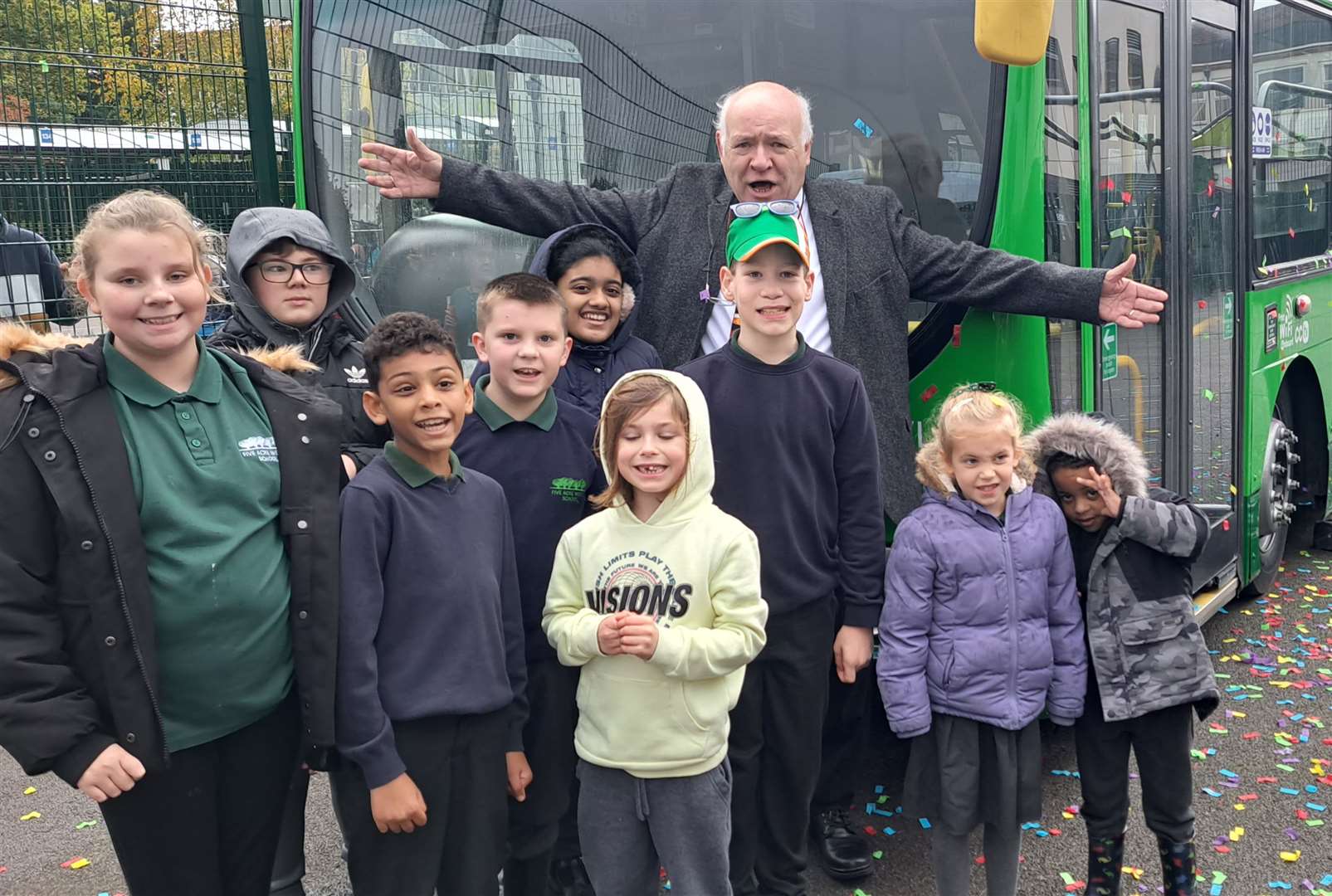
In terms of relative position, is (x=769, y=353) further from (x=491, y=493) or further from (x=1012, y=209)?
(x=1012, y=209)

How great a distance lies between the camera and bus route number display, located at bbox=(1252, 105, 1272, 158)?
5375 millimetres

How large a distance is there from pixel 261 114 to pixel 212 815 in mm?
4501

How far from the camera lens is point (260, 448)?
7.80 feet

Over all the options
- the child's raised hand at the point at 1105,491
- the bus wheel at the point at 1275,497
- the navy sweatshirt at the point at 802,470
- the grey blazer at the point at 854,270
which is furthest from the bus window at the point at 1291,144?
the navy sweatshirt at the point at 802,470

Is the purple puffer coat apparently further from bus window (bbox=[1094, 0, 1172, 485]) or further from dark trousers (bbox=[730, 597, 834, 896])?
bus window (bbox=[1094, 0, 1172, 485])

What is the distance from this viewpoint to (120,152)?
7094 millimetres

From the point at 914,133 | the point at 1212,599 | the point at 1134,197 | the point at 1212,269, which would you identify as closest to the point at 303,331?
the point at 914,133

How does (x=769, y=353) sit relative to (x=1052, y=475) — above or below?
above

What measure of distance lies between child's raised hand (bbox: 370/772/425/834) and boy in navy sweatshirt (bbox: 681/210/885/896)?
86 centimetres

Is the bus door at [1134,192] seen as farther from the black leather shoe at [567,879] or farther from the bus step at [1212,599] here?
the black leather shoe at [567,879]

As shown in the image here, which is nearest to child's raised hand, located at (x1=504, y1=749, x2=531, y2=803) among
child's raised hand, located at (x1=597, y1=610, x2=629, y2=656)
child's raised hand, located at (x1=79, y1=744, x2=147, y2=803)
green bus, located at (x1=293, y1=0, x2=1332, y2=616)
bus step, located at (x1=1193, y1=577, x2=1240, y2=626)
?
child's raised hand, located at (x1=597, y1=610, x2=629, y2=656)

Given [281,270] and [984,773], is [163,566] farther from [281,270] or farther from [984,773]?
[984,773]

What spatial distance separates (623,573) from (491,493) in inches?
13.0

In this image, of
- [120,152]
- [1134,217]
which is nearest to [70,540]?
[1134,217]
